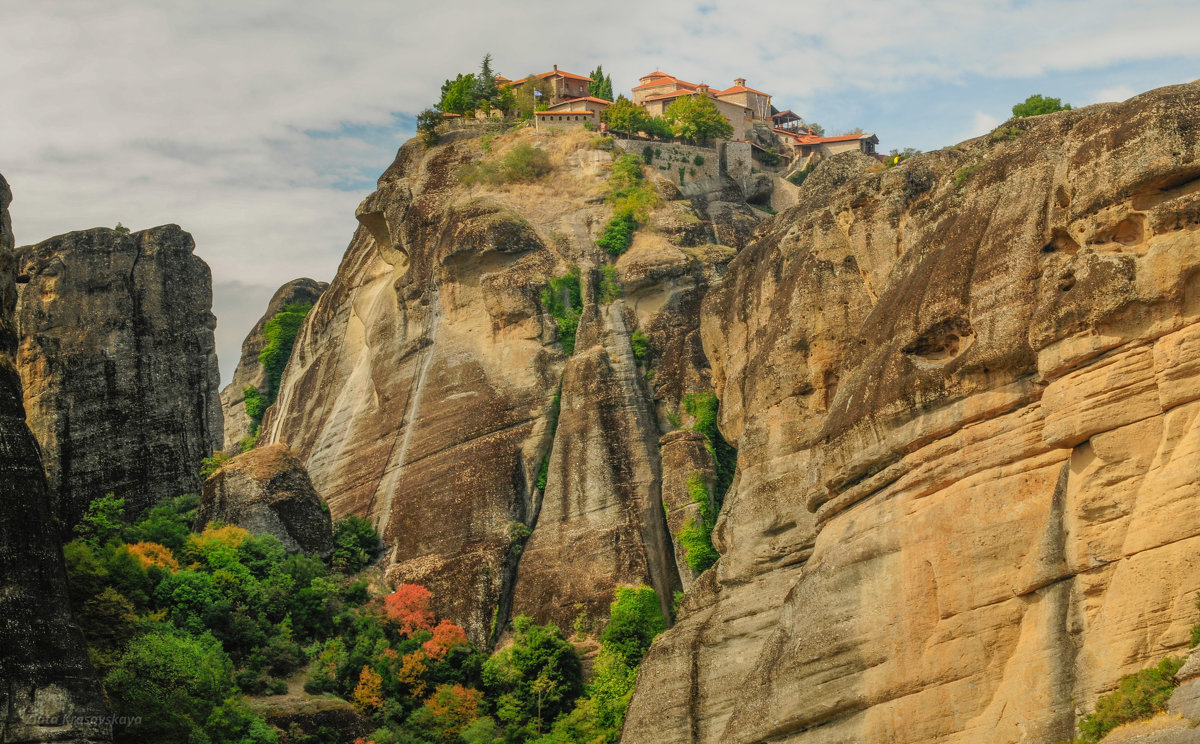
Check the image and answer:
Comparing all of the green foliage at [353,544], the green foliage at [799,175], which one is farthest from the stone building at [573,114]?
the green foliage at [353,544]

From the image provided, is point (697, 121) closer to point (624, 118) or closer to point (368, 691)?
point (624, 118)

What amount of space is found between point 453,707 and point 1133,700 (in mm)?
33151

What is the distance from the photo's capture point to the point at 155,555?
201ft

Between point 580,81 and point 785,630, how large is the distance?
62.8 m

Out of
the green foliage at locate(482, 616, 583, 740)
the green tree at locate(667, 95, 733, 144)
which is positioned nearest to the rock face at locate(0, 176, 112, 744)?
the green foliage at locate(482, 616, 583, 740)

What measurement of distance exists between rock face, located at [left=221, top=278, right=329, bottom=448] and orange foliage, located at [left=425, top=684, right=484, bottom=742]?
3803cm

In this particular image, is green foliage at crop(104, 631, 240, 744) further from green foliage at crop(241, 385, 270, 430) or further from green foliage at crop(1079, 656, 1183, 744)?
green foliage at crop(241, 385, 270, 430)

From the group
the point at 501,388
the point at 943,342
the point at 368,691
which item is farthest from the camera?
the point at 501,388

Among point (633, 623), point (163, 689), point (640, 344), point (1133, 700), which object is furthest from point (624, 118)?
point (1133, 700)

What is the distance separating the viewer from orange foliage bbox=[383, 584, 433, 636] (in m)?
64.8

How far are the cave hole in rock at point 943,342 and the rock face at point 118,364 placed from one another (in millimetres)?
36144

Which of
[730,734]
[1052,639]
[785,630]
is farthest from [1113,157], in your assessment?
[730,734]

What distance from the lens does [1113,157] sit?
36594mm

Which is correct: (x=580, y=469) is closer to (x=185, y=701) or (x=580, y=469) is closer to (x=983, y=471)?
(x=185, y=701)
